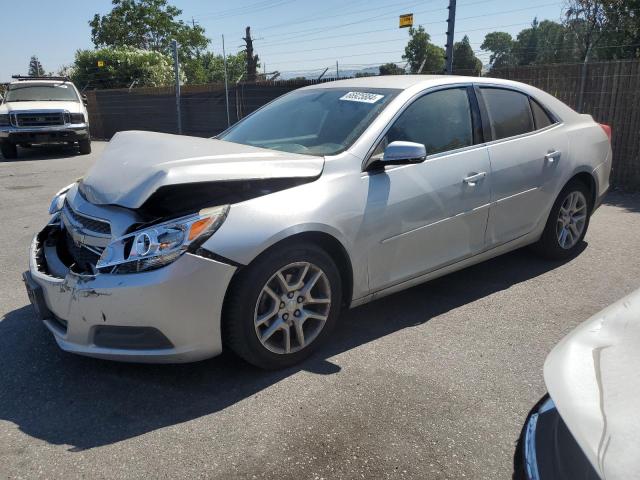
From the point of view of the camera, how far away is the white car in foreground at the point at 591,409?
1.14m

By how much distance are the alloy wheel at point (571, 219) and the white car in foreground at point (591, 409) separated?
10.8ft

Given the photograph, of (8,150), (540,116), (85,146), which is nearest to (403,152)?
(540,116)

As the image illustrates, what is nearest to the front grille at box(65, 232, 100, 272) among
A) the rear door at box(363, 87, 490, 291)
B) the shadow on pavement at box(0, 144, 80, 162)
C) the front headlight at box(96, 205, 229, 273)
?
the front headlight at box(96, 205, 229, 273)

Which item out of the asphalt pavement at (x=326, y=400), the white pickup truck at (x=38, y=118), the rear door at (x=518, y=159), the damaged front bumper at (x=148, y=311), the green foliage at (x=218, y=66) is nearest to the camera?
the asphalt pavement at (x=326, y=400)

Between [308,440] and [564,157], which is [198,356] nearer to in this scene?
[308,440]

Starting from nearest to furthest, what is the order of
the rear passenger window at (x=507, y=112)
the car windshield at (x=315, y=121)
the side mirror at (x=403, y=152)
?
the side mirror at (x=403, y=152)
the car windshield at (x=315, y=121)
the rear passenger window at (x=507, y=112)

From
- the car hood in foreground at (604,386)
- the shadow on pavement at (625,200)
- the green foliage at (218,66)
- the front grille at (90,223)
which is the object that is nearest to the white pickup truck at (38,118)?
the front grille at (90,223)

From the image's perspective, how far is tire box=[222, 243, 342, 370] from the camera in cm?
285

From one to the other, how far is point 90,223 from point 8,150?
1314 cm

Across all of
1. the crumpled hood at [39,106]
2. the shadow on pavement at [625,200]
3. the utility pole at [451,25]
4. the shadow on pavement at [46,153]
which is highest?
the utility pole at [451,25]

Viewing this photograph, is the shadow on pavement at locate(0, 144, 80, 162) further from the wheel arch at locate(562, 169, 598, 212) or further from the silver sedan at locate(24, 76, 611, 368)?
the wheel arch at locate(562, 169, 598, 212)

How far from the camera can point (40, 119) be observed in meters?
14.0

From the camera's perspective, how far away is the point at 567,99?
8805 millimetres

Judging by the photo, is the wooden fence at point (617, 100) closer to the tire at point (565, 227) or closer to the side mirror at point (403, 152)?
the tire at point (565, 227)
